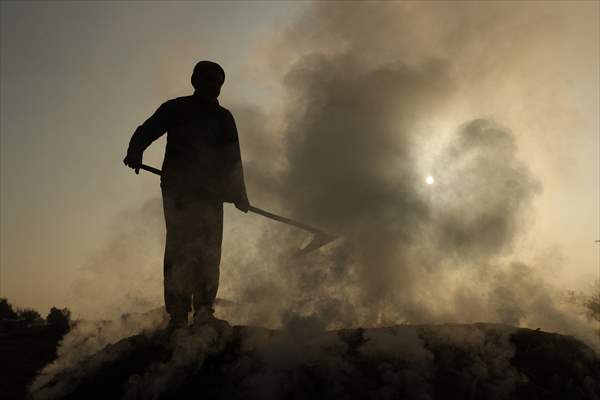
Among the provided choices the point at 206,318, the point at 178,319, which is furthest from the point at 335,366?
the point at 178,319

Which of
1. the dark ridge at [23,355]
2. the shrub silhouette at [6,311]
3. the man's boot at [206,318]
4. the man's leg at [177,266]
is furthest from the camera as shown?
the shrub silhouette at [6,311]

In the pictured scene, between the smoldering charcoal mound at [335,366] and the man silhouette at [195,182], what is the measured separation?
1.43 feet

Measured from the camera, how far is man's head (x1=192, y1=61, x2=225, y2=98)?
15.9ft

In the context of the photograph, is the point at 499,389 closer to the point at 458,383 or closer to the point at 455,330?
the point at 458,383

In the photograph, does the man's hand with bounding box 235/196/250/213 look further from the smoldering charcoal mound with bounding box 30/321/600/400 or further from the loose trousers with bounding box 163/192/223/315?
the smoldering charcoal mound with bounding box 30/321/600/400

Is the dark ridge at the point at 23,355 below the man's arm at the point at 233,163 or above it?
below

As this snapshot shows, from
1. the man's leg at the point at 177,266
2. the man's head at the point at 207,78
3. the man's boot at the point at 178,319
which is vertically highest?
the man's head at the point at 207,78

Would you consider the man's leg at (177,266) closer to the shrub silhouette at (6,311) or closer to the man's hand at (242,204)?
the man's hand at (242,204)

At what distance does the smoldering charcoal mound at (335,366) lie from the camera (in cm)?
340

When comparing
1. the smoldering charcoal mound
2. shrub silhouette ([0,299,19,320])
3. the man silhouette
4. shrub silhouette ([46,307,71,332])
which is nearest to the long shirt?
the man silhouette

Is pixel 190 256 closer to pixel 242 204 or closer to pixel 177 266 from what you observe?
pixel 177 266

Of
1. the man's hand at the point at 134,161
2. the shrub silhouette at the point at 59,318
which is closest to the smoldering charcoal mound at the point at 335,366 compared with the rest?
the man's hand at the point at 134,161

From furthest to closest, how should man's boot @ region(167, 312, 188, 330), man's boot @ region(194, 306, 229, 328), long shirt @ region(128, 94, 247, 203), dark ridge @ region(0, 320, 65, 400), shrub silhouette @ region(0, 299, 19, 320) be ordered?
shrub silhouette @ region(0, 299, 19, 320), dark ridge @ region(0, 320, 65, 400), long shirt @ region(128, 94, 247, 203), man's boot @ region(167, 312, 188, 330), man's boot @ region(194, 306, 229, 328)

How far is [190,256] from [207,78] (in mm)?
1669
